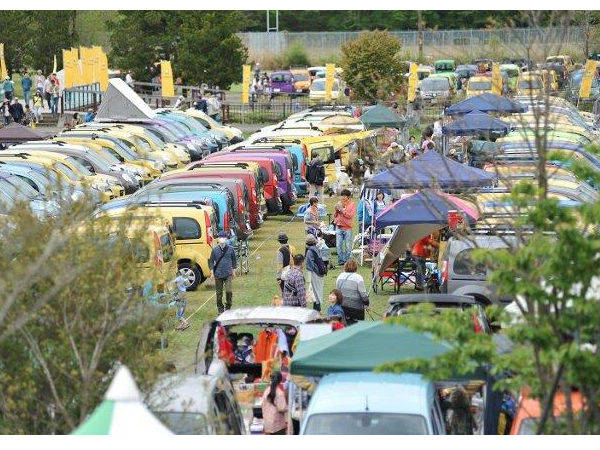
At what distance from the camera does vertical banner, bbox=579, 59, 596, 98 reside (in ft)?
156

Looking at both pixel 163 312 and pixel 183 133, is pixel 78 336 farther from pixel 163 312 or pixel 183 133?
pixel 183 133

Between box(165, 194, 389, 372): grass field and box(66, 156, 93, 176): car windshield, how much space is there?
4420 mm

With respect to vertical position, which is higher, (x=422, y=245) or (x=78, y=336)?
(x=78, y=336)

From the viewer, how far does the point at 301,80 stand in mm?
72438

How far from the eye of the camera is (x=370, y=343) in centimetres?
1352

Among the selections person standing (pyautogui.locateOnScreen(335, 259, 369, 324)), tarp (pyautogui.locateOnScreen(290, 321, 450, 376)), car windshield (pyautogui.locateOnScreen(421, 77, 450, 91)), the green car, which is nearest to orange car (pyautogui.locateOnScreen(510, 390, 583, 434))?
tarp (pyautogui.locateOnScreen(290, 321, 450, 376))

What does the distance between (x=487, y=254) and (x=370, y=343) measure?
2.85m

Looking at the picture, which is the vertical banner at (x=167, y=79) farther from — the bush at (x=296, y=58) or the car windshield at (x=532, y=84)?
the bush at (x=296, y=58)

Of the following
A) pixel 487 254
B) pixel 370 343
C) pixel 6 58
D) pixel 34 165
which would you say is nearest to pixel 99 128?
pixel 34 165

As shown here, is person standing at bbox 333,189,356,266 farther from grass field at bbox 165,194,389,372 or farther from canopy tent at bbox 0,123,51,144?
canopy tent at bbox 0,123,51,144

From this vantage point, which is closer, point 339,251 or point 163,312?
point 163,312

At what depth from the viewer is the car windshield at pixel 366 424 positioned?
12062 mm

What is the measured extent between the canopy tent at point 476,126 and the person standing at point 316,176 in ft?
9.82

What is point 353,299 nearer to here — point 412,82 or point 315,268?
point 315,268
